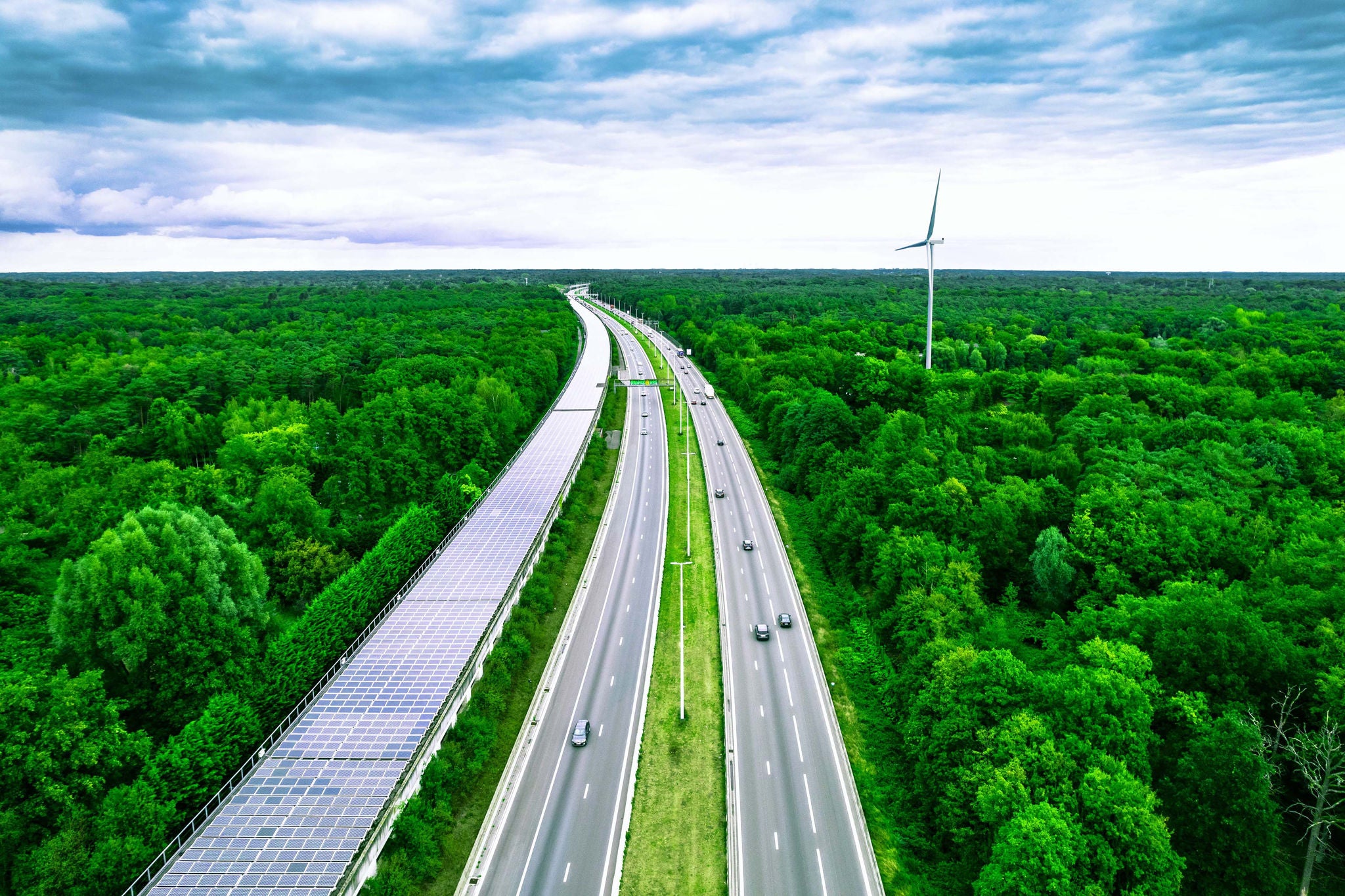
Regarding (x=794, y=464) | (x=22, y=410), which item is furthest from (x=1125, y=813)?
(x=22, y=410)

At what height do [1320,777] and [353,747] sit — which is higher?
[1320,777]

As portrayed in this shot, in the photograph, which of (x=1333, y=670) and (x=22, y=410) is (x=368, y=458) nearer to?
(x=22, y=410)

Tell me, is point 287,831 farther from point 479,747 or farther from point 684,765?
point 684,765

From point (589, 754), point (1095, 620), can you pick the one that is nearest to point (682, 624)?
point (589, 754)

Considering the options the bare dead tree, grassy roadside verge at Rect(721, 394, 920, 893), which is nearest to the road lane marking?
grassy roadside verge at Rect(721, 394, 920, 893)

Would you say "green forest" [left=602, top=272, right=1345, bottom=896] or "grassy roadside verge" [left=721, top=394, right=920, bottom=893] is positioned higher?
"green forest" [left=602, top=272, right=1345, bottom=896]

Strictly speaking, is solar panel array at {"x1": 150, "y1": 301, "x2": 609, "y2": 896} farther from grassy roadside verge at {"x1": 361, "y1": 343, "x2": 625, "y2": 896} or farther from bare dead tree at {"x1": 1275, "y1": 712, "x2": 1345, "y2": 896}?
bare dead tree at {"x1": 1275, "y1": 712, "x2": 1345, "y2": 896}

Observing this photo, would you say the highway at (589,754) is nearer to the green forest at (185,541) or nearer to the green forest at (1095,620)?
the green forest at (185,541)
